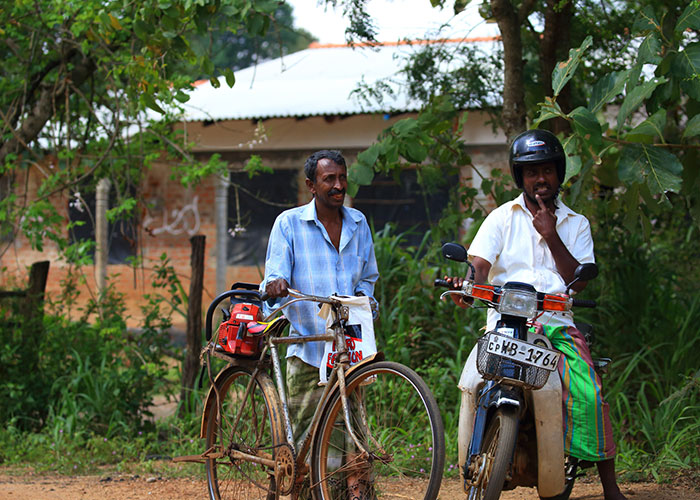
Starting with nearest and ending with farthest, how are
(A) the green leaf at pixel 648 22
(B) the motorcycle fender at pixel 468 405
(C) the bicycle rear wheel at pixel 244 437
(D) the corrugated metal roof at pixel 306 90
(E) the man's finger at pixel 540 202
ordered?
(B) the motorcycle fender at pixel 468 405 < (E) the man's finger at pixel 540 202 < (C) the bicycle rear wheel at pixel 244 437 < (A) the green leaf at pixel 648 22 < (D) the corrugated metal roof at pixel 306 90

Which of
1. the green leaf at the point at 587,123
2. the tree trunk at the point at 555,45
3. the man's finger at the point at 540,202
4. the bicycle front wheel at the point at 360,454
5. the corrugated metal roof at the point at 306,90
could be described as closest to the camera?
the bicycle front wheel at the point at 360,454

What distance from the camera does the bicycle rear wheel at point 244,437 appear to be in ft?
12.3

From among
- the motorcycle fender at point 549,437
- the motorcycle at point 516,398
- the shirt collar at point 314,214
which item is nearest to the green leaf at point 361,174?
the shirt collar at point 314,214

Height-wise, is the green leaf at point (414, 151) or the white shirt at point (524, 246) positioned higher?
the green leaf at point (414, 151)

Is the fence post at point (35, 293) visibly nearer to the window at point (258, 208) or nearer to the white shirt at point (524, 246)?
the window at point (258, 208)

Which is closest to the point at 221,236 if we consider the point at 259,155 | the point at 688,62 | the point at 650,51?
the point at 259,155

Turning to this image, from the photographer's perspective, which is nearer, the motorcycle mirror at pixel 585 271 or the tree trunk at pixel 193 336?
the motorcycle mirror at pixel 585 271

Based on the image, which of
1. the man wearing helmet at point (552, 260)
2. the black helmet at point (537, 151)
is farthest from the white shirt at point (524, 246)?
the black helmet at point (537, 151)

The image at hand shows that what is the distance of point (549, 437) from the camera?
325 cm

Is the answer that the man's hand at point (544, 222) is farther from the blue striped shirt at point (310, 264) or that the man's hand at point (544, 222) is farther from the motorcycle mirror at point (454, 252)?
the blue striped shirt at point (310, 264)

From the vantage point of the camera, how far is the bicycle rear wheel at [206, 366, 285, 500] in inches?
147

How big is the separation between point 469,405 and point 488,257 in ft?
2.15

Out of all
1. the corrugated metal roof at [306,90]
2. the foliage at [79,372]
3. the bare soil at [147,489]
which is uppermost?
the corrugated metal roof at [306,90]

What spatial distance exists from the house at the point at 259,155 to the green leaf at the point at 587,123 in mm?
5695
